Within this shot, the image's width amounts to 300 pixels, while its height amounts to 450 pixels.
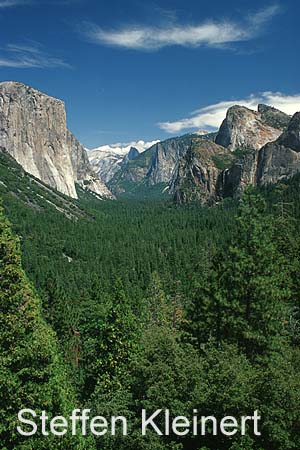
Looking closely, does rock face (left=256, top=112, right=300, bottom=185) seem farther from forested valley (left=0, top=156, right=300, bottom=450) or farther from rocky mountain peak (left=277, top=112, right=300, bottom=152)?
forested valley (left=0, top=156, right=300, bottom=450)

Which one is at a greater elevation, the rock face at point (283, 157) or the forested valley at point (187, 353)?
the rock face at point (283, 157)

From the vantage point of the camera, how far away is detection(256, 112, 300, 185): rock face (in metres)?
177

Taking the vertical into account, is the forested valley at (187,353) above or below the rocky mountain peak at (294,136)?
below

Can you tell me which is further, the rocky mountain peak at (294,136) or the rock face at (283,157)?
the rocky mountain peak at (294,136)

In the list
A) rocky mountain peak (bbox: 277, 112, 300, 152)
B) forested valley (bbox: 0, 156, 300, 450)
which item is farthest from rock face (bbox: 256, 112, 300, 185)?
forested valley (bbox: 0, 156, 300, 450)

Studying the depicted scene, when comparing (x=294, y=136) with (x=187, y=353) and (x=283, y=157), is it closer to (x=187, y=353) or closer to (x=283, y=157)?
(x=283, y=157)

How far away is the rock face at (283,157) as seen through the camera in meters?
177

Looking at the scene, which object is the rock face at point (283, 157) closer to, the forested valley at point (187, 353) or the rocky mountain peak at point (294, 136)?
the rocky mountain peak at point (294, 136)

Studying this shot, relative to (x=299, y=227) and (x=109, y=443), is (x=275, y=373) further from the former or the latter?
(x=299, y=227)

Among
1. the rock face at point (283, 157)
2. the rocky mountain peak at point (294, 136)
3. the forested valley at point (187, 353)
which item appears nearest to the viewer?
the forested valley at point (187, 353)

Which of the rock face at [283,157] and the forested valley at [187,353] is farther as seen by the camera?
the rock face at [283,157]

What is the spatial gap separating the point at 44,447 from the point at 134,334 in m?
17.2

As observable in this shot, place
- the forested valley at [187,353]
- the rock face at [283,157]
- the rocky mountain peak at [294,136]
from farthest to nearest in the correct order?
the rocky mountain peak at [294,136]
the rock face at [283,157]
the forested valley at [187,353]

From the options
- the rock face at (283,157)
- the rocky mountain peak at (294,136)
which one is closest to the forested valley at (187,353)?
the rock face at (283,157)
